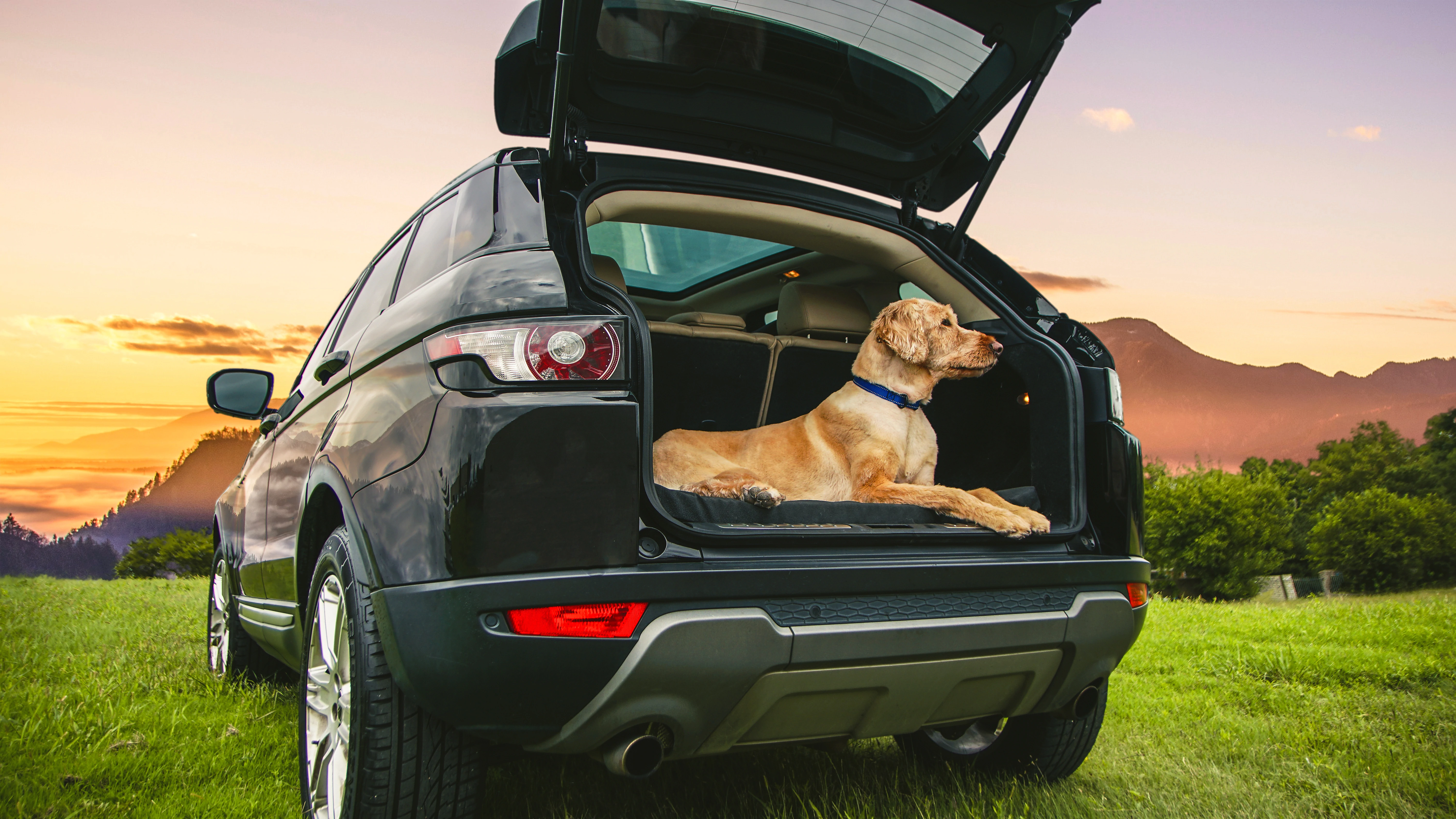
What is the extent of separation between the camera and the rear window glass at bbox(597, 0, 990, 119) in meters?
2.57

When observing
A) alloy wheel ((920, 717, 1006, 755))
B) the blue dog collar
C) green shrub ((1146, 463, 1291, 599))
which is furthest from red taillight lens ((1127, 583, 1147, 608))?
green shrub ((1146, 463, 1291, 599))

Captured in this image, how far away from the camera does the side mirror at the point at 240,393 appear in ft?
12.9

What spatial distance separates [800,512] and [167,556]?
2070cm

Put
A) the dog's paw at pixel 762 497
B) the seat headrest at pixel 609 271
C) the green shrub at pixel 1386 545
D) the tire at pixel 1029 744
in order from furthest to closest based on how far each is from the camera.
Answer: the green shrub at pixel 1386 545 < the tire at pixel 1029 744 < the seat headrest at pixel 609 271 < the dog's paw at pixel 762 497

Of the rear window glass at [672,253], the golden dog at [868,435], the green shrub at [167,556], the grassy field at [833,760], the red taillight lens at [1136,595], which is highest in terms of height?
the rear window glass at [672,253]

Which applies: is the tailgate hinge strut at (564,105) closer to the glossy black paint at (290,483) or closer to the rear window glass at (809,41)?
the rear window glass at (809,41)

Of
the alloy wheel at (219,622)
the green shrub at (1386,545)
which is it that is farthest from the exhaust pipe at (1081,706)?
the green shrub at (1386,545)

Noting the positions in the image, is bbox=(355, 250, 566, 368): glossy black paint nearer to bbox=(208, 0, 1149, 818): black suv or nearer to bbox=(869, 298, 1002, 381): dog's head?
bbox=(208, 0, 1149, 818): black suv

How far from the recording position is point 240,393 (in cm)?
400

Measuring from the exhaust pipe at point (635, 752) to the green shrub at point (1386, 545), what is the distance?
49.0 m

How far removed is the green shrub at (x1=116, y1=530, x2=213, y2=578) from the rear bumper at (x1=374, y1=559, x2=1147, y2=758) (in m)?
17.5

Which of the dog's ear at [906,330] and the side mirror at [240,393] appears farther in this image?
the side mirror at [240,393]

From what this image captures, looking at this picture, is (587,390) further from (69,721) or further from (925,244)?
(69,721)

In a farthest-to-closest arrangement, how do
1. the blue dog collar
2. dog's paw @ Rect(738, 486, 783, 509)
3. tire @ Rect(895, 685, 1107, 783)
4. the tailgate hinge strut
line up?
the blue dog collar, tire @ Rect(895, 685, 1107, 783), dog's paw @ Rect(738, 486, 783, 509), the tailgate hinge strut
